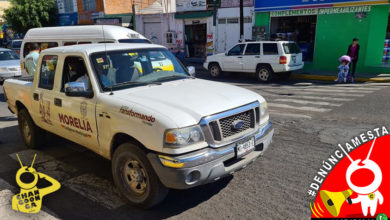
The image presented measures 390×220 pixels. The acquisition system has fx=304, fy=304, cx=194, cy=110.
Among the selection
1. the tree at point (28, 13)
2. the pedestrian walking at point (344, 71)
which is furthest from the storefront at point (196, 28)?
the tree at point (28, 13)

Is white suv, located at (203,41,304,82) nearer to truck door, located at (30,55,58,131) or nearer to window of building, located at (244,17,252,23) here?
window of building, located at (244,17,252,23)

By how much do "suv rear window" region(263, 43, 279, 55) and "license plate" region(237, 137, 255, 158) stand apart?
10.3 metres

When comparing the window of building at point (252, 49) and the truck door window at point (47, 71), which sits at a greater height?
the truck door window at point (47, 71)

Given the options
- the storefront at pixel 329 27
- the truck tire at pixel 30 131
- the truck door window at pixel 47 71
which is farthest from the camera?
the storefront at pixel 329 27

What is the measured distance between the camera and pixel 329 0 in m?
15.5

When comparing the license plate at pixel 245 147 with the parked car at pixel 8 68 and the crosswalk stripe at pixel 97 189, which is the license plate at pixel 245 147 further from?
the parked car at pixel 8 68

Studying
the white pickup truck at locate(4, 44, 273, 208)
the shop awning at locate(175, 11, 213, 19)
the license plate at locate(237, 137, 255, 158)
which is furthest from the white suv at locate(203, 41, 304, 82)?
the license plate at locate(237, 137, 255, 158)

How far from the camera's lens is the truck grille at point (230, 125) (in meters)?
3.38

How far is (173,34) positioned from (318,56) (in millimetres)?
11260

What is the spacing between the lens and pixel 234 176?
175 inches

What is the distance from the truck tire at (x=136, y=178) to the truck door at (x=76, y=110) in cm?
60

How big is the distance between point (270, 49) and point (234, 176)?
10.1m

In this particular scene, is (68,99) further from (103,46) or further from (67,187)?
(67,187)

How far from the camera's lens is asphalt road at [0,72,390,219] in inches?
143
